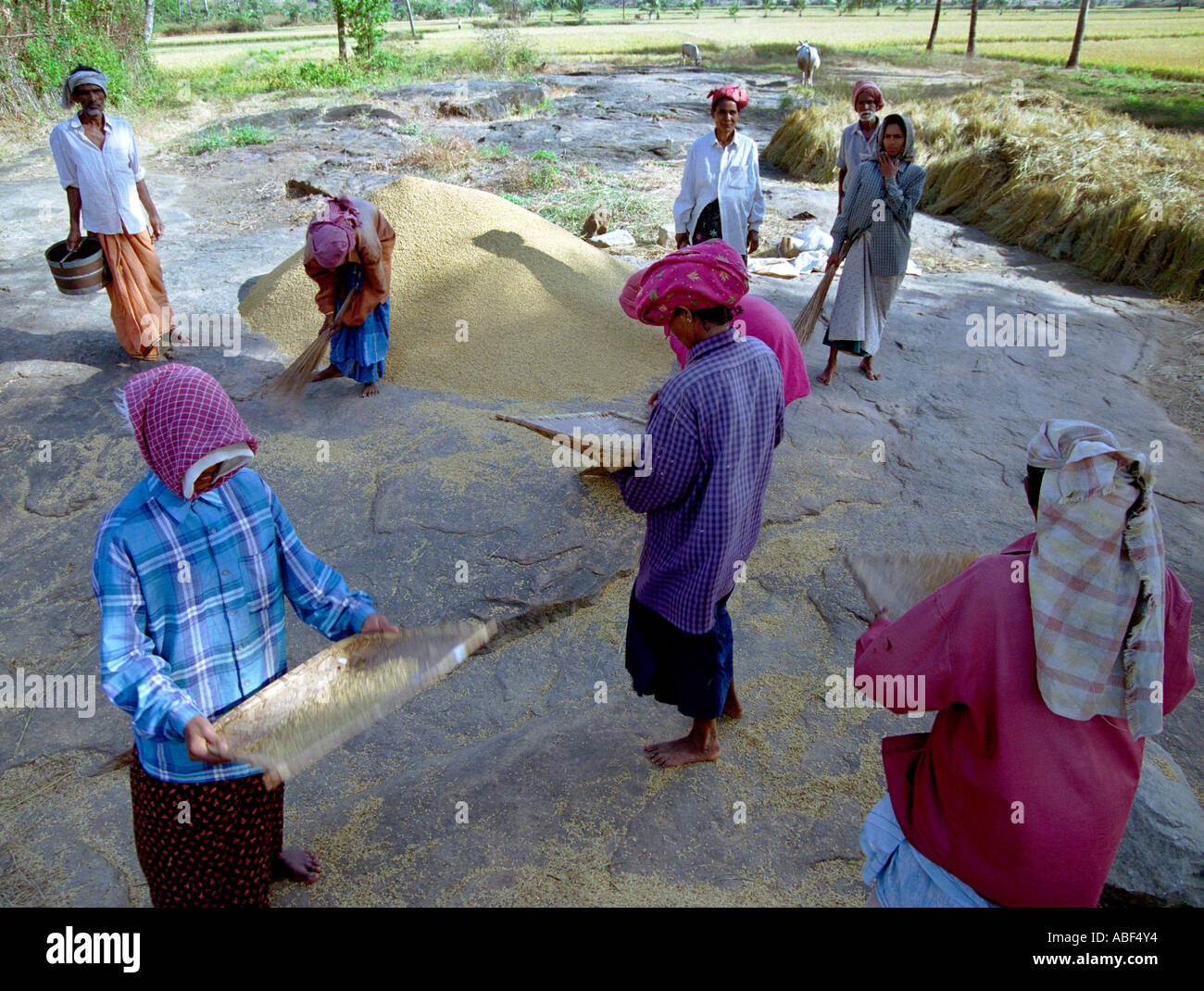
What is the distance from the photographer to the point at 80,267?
4.49 metres

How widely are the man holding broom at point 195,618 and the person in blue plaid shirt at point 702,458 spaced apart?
736 mm

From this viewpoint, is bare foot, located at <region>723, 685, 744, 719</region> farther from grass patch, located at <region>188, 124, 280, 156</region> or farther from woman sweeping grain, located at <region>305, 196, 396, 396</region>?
grass patch, located at <region>188, 124, 280, 156</region>

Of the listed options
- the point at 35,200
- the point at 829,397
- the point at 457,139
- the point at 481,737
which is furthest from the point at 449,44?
the point at 481,737

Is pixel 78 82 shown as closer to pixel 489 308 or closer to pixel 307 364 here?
pixel 307 364

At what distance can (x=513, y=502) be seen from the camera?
3.61m

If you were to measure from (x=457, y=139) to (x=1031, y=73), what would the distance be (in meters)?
10.7

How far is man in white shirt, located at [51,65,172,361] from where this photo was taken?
14.5 feet

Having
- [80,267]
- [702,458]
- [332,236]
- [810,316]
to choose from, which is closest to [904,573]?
[702,458]

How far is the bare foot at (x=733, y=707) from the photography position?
8.10ft

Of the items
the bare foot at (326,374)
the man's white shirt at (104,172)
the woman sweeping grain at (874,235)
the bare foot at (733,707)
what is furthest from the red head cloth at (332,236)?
the bare foot at (733,707)

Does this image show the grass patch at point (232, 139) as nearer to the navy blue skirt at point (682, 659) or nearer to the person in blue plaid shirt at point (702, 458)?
the person in blue plaid shirt at point (702, 458)

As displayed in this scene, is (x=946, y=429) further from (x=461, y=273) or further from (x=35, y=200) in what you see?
(x=35, y=200)

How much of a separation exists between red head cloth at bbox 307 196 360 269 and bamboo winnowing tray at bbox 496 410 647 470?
1665mm

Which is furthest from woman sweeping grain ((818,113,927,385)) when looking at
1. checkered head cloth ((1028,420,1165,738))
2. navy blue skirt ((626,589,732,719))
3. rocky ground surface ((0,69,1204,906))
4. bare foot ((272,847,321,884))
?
bare foot ((272,847,321,884))
